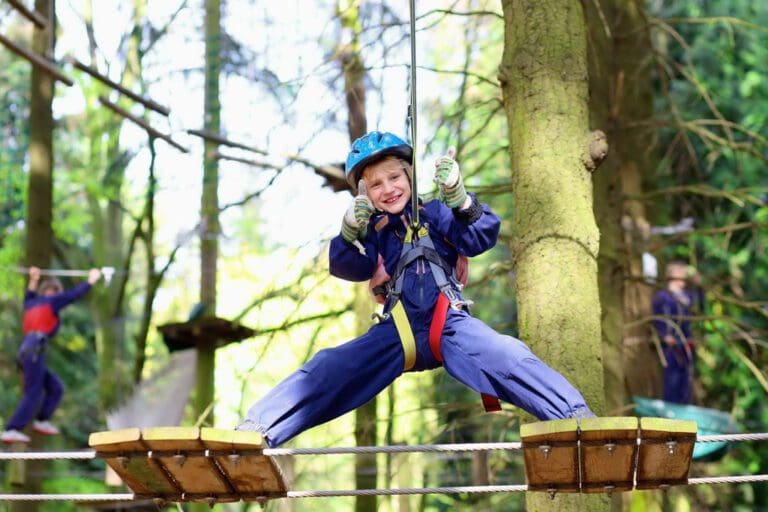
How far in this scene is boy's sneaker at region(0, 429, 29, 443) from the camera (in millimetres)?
11445

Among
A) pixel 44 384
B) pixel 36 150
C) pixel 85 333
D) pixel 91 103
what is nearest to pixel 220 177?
pixel 36 150

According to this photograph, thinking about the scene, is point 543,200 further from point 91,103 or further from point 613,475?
point 91,103

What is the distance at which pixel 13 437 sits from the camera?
11.5 meters

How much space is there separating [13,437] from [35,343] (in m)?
0.94

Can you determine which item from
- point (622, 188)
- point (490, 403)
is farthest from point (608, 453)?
point (622, 188)

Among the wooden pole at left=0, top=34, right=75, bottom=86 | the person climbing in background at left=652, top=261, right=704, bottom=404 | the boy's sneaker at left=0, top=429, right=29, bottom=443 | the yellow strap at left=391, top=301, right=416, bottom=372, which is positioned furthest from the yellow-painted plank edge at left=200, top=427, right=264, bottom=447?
the boy's sneaker at left=0, top=429, right=29, bottom=443

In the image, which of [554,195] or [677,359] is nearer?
[554,195]

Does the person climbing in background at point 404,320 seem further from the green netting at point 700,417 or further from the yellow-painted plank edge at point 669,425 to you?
the green netting at point 700,417

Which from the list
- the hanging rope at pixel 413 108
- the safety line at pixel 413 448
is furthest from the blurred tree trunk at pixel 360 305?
the safety line at pixel 413 448

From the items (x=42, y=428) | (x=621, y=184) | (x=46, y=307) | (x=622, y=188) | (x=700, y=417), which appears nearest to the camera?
(x=621, y=184)

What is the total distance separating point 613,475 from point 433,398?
6.75m

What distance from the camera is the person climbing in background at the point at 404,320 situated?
13.6 feet

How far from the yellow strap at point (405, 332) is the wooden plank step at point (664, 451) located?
36.1 inches

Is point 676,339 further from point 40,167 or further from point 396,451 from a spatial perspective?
point 396,451
